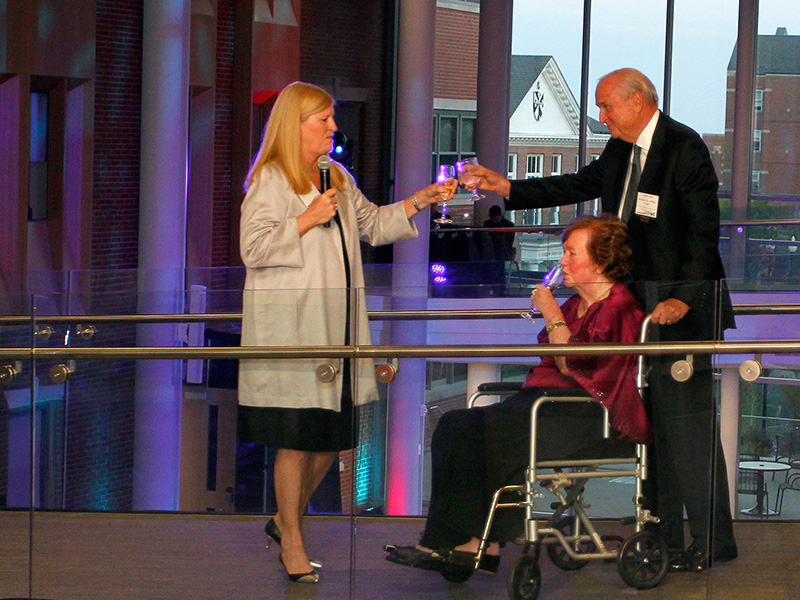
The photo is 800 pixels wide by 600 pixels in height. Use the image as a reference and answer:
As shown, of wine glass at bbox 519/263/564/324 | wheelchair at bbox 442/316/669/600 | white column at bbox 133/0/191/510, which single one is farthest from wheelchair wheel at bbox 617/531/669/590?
white column at bbox 133/0/191/510

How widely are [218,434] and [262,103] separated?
11.5 m

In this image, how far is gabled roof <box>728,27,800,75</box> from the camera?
15508 mm

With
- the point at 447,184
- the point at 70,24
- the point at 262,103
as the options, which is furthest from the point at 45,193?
the point at 447,184

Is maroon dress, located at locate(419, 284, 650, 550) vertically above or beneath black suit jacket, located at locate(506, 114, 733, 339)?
beneath

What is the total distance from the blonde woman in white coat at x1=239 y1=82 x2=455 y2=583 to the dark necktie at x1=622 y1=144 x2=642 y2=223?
863 mm

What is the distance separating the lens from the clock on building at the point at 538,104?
16.8 m

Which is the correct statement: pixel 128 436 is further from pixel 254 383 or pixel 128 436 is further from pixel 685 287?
pixel 685 287

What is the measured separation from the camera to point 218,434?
9.92ft

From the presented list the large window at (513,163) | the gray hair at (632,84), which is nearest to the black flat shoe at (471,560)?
the gray hair at (632,84)

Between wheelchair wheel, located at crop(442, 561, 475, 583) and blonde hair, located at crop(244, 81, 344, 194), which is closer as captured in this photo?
wheelchair wheel, located at crop(442, 561, 475, 583)

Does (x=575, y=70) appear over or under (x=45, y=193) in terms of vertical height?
over

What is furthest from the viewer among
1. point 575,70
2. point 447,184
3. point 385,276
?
point 575,70

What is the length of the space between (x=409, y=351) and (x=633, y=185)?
98cm

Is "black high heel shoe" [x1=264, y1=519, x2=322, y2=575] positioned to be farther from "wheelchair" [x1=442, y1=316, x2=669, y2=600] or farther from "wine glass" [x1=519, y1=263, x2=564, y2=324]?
"wine glass" [x1=519, y1=263, x2=564, y2=324]
